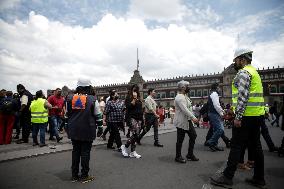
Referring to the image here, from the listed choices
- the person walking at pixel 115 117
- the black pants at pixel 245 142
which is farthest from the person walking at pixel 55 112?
the black pants at pixel 245 142

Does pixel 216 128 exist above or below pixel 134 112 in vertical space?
below

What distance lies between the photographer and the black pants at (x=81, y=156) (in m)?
4.08

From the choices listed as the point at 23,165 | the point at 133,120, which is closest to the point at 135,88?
the point at 133,120

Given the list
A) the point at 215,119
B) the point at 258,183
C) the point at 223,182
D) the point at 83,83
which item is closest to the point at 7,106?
the point at 83,83

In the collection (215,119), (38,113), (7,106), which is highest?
(7,106)

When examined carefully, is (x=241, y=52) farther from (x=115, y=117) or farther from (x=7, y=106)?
(x=7, y=106)

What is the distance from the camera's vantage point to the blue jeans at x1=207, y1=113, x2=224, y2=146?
7.09m

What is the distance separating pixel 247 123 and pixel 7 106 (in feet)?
25.9

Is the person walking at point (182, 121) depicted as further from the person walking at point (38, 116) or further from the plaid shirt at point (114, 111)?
the person walking at point (38, 116)

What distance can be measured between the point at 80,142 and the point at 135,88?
2756 millimetres

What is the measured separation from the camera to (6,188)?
3689mm

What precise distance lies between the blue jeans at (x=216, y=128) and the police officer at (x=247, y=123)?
10.4ft

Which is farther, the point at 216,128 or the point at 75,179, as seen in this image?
the point at 216,128

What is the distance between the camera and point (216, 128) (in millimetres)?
7223
